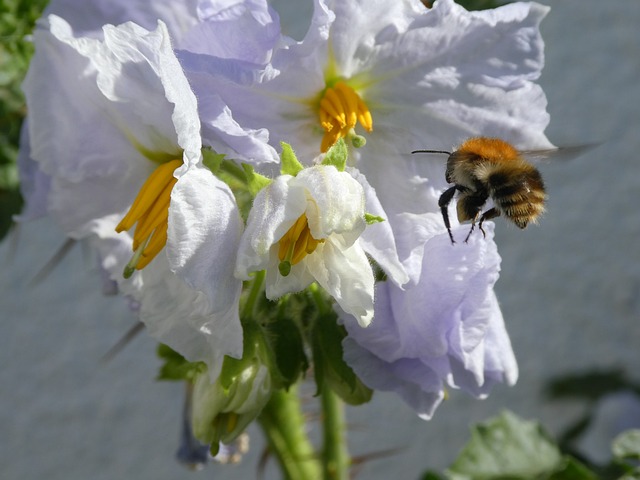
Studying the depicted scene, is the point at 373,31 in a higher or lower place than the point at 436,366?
higher

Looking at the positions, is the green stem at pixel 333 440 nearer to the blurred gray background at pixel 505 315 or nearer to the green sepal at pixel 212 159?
the green sepal at pixel 212 159

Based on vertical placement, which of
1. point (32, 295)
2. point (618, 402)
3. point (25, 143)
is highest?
point (25, 143)

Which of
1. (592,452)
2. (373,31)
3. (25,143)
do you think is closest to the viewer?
(373,31)

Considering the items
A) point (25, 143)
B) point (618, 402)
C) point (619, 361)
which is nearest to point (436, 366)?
point (25, 143)

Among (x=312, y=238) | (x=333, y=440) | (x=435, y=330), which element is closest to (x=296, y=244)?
(x=312, y=238)

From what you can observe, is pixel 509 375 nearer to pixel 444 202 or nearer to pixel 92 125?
pixel 444 202

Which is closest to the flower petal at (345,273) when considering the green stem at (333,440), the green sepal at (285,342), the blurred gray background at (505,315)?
the green sepal at (285,342)
